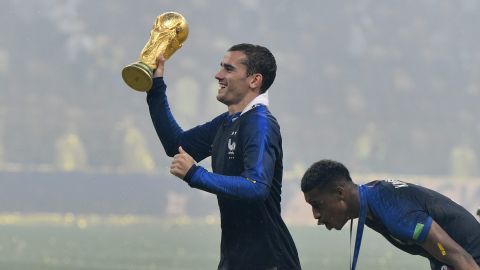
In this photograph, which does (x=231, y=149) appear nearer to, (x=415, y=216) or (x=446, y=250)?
(x=415, y=216)

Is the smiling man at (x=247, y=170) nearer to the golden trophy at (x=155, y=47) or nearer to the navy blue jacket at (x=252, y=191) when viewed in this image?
the navy blue jacket at (x=252, y=191)

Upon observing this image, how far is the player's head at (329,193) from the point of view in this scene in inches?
268

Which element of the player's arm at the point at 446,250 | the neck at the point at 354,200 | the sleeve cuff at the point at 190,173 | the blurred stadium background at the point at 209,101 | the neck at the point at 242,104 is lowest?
the player's arm at the point at 446,250

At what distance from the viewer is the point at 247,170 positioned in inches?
255

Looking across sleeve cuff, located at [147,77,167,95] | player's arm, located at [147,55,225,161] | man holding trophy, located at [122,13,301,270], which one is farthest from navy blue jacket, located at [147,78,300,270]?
sleeve cuff, located at [147,77,167,95]

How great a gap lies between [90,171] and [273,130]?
418ft

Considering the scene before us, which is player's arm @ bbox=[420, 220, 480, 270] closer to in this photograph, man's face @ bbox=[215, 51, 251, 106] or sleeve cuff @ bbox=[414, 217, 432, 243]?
sleeve cuff @ bbox=[414, 217, 432, 243]

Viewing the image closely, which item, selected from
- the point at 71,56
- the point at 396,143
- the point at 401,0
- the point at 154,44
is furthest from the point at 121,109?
the point at 154,44

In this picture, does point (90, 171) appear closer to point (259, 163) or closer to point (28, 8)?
point (28, 8)

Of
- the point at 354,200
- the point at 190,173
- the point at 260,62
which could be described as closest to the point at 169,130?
the point at 260,62

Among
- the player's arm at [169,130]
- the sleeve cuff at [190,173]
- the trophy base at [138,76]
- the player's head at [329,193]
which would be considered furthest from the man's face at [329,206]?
the trophy base at [138,76]

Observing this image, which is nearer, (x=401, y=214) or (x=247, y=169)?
(x=247, y=169)

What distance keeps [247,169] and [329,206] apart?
68cm

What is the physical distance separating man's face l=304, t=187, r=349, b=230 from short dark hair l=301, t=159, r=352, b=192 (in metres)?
0.04
